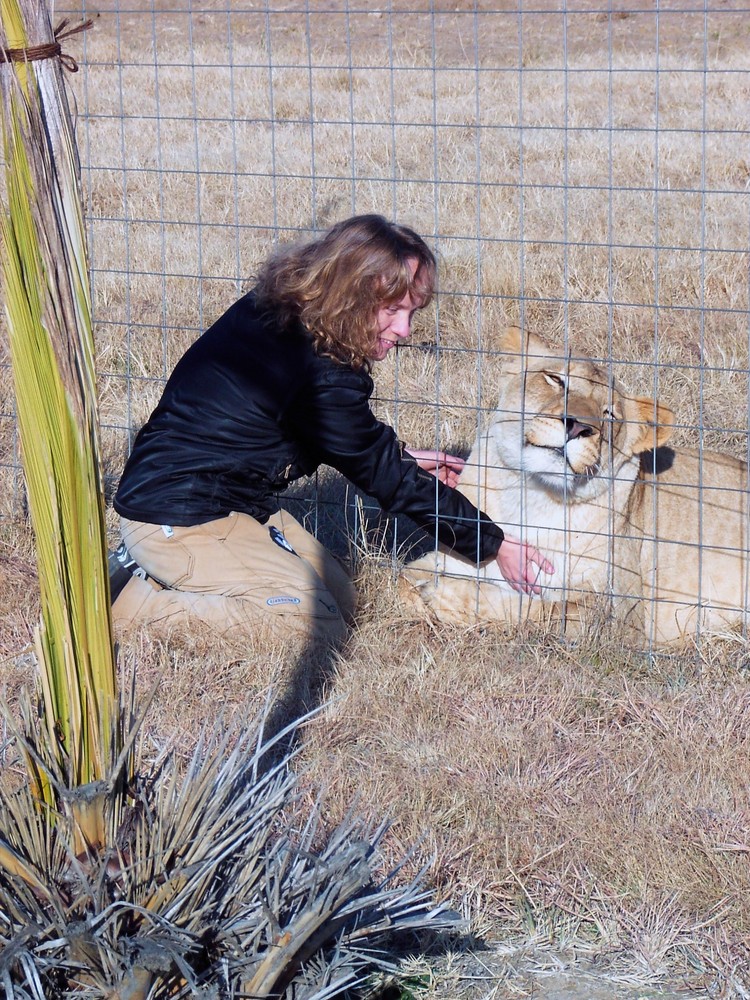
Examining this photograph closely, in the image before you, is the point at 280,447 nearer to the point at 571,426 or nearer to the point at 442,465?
the point at 442,465

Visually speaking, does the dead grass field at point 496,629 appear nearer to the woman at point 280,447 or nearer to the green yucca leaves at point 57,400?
the woman at point 280,447

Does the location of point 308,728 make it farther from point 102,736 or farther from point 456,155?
point 456,155

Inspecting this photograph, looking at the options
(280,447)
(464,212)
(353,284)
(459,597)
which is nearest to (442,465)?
(459,597)

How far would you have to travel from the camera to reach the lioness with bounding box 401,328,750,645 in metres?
3.89

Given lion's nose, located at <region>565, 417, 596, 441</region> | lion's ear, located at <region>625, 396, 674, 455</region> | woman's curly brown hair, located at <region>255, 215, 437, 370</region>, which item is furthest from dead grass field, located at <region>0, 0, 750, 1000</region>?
woman's curly brown hair, located at <region>255, 215, 437, 370</region>

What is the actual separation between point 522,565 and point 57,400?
2.30 meters

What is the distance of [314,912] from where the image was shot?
205 cm

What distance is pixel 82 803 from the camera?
2.02 meters

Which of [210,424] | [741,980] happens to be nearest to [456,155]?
[210,424]

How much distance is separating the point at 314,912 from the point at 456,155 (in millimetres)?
7399

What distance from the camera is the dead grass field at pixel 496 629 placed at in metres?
2.77

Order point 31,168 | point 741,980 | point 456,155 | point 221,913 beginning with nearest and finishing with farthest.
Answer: point 31,168, point 221,913, point 741,980, point 456,155

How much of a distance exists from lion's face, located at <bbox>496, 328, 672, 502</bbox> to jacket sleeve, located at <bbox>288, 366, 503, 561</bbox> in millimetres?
261

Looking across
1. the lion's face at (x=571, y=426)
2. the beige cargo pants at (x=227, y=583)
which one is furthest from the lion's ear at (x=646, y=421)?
the beige cargo pants at (x=227, y=583)
